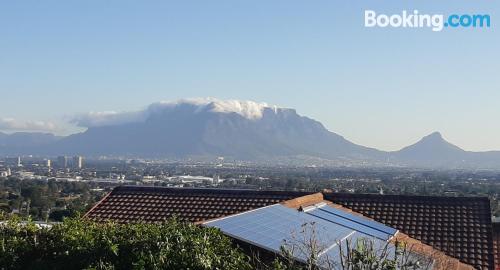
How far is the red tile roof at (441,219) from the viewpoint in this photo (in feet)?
45.9

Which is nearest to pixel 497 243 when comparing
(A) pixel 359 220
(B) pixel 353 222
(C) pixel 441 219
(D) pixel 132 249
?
(C) pixel 441 219

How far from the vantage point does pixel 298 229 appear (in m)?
10.7

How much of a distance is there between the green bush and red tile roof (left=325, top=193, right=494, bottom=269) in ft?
22.7

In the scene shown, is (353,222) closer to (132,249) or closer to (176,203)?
(176,203)

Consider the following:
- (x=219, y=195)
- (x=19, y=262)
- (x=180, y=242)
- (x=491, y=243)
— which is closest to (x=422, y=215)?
(x=491, y=243)

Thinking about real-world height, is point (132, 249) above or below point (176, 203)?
above

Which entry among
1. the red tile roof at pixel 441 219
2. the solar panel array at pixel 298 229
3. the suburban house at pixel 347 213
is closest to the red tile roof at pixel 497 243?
the suburban house at pixel 347 213

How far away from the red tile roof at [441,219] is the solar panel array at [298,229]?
5.05ft

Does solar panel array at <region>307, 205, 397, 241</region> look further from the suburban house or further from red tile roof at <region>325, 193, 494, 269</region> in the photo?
red tile roof at <region>325, 193, 494, 269</region>

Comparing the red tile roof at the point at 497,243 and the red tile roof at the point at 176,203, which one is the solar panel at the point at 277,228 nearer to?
the red tile roof at the point at 176,203

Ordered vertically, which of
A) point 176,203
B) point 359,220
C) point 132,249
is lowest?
point 359,220

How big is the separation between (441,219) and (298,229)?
6205 mm

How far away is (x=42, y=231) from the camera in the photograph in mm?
8867

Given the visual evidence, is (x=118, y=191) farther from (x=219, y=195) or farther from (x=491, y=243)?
(x=491, y=243)
